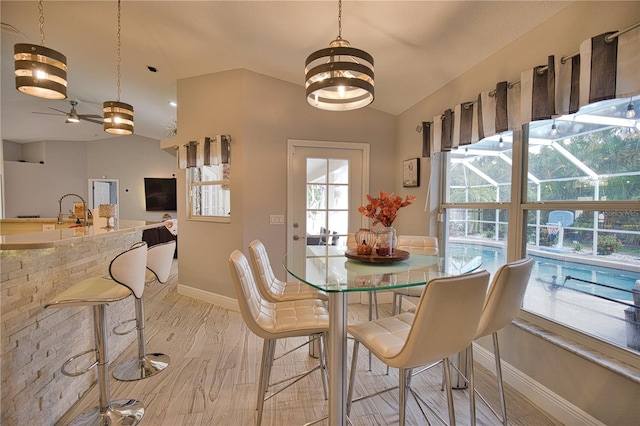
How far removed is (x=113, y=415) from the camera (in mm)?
1729

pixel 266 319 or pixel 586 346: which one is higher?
pixel 266 319

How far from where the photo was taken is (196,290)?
3830mm

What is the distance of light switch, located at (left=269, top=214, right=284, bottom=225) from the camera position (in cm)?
350

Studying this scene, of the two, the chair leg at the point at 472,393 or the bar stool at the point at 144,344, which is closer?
the chair leg at the point at 472,393

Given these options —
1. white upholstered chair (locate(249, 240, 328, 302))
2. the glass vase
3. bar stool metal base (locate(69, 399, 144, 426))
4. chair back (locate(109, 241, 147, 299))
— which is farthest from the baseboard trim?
the glass vase

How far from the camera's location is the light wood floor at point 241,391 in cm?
176

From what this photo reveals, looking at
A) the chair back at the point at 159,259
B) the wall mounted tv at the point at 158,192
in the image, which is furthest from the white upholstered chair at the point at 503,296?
the wall mounted tv at the point at 158,192

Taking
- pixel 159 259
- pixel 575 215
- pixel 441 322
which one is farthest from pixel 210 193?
pixel 575 215

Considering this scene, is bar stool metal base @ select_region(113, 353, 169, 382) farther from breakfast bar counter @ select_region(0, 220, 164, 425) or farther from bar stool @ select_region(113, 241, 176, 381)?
breakfast bar counter @ select_region(0, 220, 164, 425)

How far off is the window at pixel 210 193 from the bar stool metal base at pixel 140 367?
1587 millimetres

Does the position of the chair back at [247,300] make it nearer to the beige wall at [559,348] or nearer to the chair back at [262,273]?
the chair back at [262,273]

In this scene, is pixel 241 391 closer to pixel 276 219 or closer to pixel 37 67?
pixel 276 219

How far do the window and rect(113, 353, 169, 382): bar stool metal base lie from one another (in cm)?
159

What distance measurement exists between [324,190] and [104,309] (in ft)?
8.08
